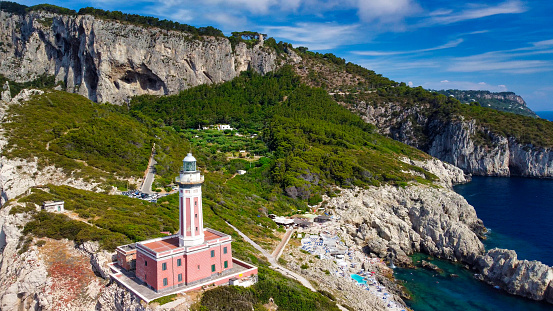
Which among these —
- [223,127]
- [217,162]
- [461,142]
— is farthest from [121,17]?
[461,142]

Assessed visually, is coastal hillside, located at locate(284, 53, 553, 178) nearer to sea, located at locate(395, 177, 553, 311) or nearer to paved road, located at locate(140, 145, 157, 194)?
sea, located at locate(395, 177, 553, 311)

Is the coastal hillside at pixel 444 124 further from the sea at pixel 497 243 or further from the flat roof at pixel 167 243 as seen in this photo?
the flat roof at pixel 167 243

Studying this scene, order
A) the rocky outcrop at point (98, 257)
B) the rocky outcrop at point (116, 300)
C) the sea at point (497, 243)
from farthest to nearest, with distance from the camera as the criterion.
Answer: the sea at point (497, 243), the rocky outcrop at point (98, 257), the rocky outcrop at point (116, 300)

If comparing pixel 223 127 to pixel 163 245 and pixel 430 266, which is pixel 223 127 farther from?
pixel 163 245

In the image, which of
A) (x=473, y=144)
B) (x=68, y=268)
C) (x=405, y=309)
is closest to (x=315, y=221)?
(x=405, y=309)

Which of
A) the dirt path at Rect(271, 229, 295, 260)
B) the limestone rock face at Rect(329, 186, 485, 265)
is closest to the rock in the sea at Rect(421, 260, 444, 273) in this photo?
the limestone rock face at Rect(329, 186, 485, 265)

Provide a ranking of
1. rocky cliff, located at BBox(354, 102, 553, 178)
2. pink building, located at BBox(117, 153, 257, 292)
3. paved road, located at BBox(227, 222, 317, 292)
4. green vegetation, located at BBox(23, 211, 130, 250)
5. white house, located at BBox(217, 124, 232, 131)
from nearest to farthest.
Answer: pink building, located at BBox(117, 153, 257, 292), green vegetation, located at BBox(23, 211, 130, 250), paved road, located at BBox(227, 222, 317, 292), white house, located at BBox(217, 124, 232, 131), rocky cliff, located at BBox(354, 102, 553, 178)

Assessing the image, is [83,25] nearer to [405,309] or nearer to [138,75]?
[138,75]

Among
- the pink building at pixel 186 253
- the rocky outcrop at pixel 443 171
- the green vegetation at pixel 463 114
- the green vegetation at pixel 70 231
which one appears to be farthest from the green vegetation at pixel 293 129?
the pink building at pixel 186 253
